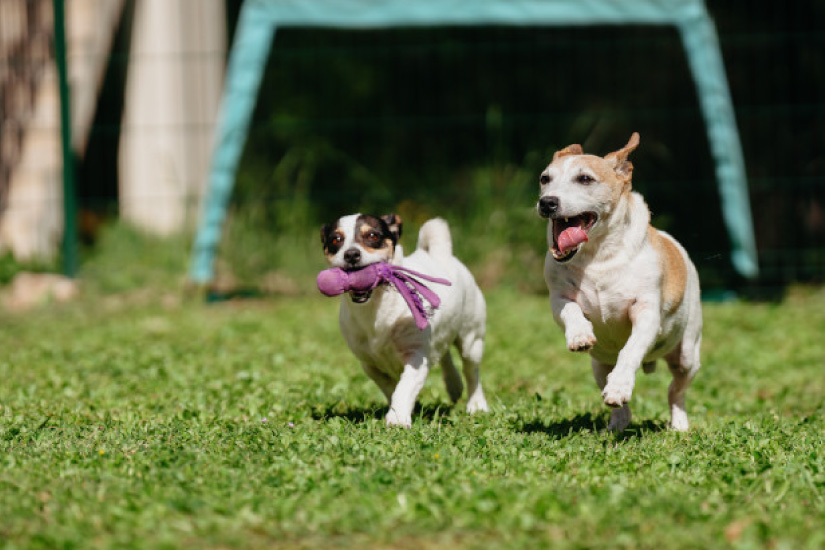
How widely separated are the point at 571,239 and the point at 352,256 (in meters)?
0.99

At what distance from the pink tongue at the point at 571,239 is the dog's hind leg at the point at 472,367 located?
1.17 m

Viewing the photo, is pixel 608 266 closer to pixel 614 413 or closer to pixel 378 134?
pixel 614 413

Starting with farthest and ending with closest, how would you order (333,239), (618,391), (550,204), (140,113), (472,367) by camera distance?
1. (140,113)
2. (472,367)
3. (333,239)
4. (550,204)
5. (618,391)

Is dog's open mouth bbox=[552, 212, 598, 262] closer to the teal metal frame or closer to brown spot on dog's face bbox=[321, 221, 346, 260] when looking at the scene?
brown spot on dog's face bbox=[321, 221, 346, 260]

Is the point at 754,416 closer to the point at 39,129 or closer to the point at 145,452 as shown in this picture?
the point at 145,452

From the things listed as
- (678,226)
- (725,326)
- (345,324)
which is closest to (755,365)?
(725,326)

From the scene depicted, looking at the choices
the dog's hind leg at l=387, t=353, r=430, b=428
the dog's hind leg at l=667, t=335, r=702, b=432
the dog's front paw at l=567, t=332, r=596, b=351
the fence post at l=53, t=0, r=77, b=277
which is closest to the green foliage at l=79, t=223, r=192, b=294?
the fence post at l=53, t=0, r=77, b=277

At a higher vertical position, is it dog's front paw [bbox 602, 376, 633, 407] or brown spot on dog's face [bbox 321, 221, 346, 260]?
brown spot on dog's face [bbox 321, 221, 346, 260]

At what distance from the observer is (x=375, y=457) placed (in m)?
4.51

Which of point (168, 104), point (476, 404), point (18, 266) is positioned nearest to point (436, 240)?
point (476, 404)

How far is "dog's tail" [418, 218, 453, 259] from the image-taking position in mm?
6051

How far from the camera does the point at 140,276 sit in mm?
11289

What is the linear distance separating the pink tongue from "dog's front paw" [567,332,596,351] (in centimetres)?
38

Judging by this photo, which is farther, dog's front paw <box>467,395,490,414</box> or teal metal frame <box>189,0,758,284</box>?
teal metal frame <box>189,0,758,284</box>
